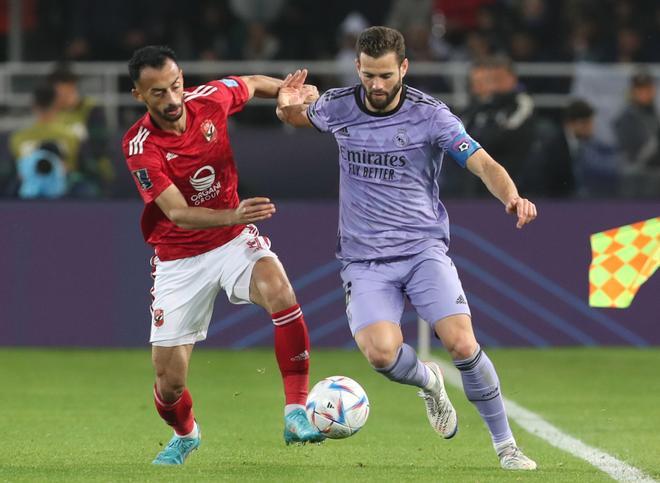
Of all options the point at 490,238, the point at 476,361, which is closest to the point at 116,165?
the point at 490,238

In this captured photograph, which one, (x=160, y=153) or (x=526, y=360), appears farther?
(x=526, y=360)

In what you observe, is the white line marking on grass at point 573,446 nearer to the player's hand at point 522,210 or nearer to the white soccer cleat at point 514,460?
the white soccer cleat at point 514,460

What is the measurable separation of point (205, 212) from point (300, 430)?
115cm

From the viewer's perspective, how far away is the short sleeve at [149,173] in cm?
711

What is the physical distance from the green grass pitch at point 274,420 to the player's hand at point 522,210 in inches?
45.3

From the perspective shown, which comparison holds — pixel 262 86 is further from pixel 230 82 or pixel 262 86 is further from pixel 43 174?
pixel 43 174

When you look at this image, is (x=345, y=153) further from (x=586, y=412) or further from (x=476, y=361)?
(x=586, y=412)

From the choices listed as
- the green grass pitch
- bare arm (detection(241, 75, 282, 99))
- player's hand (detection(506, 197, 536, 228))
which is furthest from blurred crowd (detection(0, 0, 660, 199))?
player's hand (detection(506, 197, 536, 228))

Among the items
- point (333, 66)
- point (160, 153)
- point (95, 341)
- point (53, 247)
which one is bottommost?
point (95, 341)

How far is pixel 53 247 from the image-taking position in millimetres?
12148

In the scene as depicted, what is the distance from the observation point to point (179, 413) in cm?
736

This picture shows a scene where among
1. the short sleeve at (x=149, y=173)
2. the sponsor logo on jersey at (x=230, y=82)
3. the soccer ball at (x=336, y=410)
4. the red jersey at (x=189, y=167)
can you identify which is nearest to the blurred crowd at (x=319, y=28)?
the sponsor logo on jersey at (x=230, y=82)

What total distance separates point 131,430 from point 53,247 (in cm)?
404

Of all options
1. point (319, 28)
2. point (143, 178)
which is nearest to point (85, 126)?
point (319, 28)
